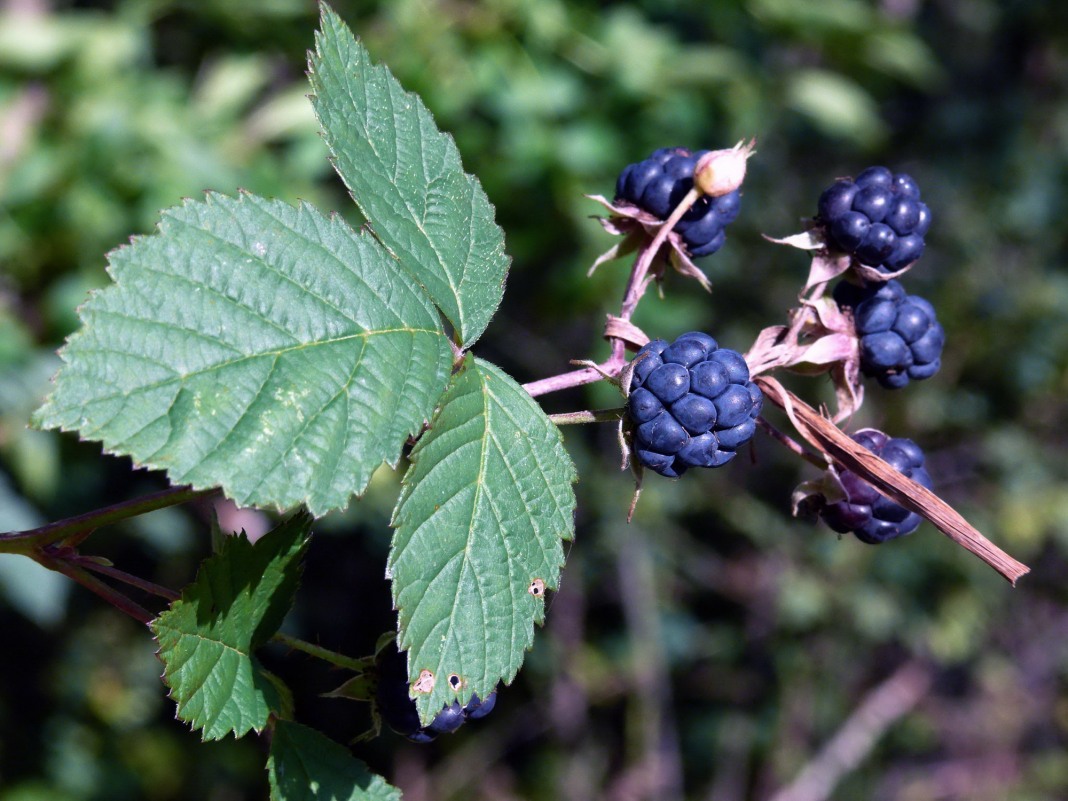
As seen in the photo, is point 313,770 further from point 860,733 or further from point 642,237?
point 860,733

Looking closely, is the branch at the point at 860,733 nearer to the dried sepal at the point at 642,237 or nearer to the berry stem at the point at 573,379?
the dried sepal at the point at 642,237

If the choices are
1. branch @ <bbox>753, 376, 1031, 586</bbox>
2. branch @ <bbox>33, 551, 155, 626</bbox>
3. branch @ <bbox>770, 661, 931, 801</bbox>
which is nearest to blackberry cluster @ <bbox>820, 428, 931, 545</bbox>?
branch @ <bbox>753, 376, 1031, 586</bbox>

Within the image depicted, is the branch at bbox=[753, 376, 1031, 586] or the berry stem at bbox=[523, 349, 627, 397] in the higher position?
the berry stem at bbox=[523, 349, 627, 397]

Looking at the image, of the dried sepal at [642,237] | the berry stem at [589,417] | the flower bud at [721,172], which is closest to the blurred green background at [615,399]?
the dried sepal at [642,237]

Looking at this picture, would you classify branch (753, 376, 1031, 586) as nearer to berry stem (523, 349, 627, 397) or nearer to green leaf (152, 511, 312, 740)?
berry stem (523, 349, 627, 397)

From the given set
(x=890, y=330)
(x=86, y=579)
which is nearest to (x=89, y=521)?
(x=86, y=579)

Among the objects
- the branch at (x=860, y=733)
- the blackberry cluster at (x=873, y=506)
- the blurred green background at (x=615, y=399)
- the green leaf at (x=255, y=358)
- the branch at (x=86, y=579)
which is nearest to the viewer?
the green leaf at (x=255, y=358)

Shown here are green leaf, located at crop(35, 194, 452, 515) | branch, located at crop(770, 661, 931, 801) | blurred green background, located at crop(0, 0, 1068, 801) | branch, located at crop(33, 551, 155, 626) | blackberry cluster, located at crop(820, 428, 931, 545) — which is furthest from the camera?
branch, located at crop(770, 661, 931, 801)
